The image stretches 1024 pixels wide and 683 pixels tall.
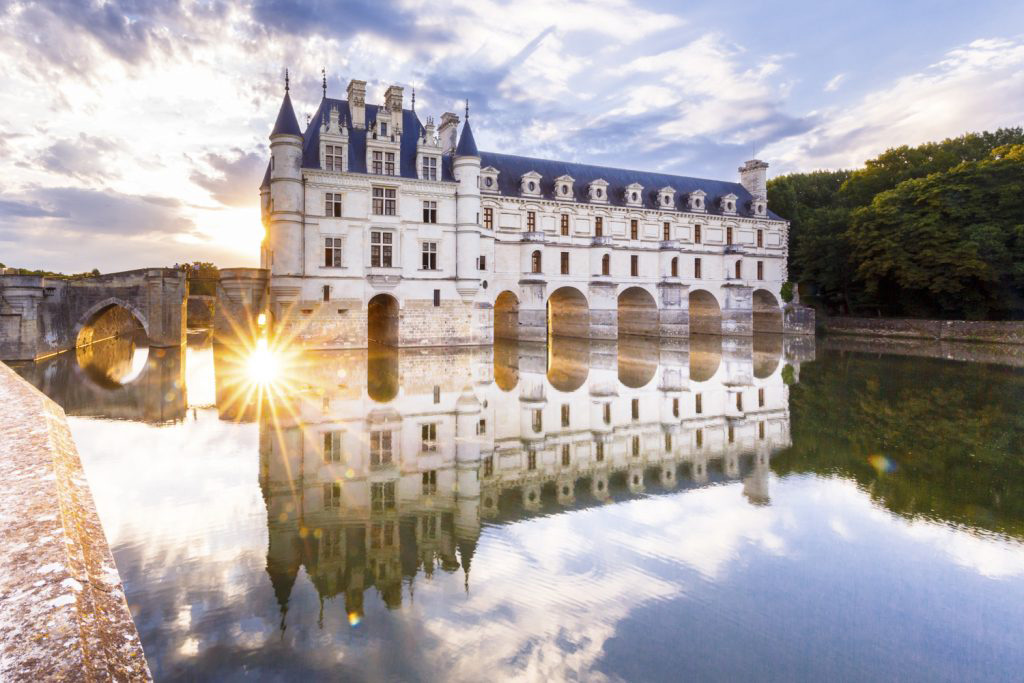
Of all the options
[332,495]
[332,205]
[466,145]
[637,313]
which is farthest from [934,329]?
[332,495]

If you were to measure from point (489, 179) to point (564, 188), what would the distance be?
17.4 feet

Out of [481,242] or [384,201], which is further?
[481,242]

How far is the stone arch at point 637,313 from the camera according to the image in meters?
39.1

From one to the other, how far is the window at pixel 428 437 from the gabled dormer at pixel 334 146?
62.3ft

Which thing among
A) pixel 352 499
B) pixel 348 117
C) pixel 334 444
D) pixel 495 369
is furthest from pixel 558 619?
pixel 348 117

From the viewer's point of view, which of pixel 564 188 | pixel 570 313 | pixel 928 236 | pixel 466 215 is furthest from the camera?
pixel 570 313

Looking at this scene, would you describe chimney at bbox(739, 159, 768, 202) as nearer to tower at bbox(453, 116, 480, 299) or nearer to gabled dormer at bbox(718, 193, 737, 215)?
gabled dormer at bbox(718, 193, 737, 215)


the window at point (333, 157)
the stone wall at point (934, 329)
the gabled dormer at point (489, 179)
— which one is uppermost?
the gabled dormer at point (489, 179)

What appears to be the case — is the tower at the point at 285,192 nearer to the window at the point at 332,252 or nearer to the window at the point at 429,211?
the window at the point at 332,252

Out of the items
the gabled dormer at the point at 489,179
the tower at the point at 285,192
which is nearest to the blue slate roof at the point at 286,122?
the tower at the point at 285,192

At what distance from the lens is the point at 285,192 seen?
25.7 m

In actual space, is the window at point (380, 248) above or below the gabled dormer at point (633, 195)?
below

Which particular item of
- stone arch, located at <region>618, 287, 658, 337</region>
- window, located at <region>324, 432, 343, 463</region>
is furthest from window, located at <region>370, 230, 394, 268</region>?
window, located at <region>324, 432, 343, 463</region>

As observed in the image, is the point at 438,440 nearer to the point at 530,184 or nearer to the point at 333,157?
the point at 333,157
